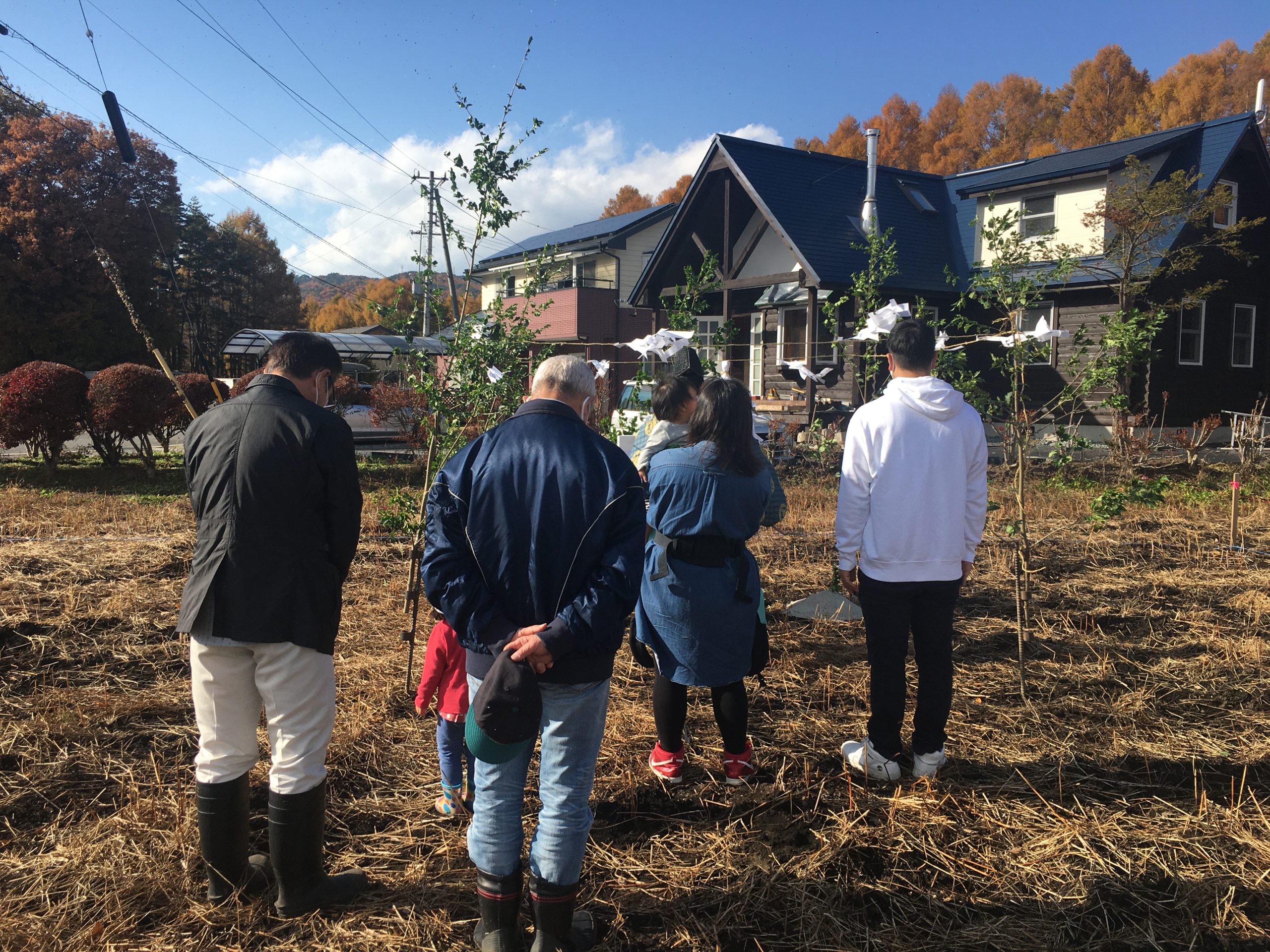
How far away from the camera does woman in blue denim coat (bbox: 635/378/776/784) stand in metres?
2.95

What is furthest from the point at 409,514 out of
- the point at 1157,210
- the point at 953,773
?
the point at 1157,210

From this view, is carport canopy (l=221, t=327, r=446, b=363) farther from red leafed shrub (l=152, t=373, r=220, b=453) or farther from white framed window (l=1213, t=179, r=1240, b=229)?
white framed window (l=1213, t=179, r=1240, b=229)

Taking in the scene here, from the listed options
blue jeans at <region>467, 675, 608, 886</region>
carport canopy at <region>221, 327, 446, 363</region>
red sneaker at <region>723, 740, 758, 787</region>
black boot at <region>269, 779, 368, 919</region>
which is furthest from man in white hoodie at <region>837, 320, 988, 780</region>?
carport canopy at <region>221, 327, 446, 363</region>

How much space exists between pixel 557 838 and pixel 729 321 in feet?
16.0

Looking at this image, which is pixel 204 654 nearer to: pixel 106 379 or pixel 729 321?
pixel 729 321

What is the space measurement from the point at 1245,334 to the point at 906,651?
21333 millimetres

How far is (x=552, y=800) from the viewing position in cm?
212

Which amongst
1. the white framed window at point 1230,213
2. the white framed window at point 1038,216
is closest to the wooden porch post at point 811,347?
the white framed window at point 1038,216

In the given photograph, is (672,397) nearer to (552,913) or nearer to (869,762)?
(869,762)

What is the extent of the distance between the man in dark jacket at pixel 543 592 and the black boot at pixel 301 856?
1.81 ft

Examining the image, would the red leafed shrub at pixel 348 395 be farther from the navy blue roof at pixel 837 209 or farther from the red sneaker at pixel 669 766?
the red sneaker at pixel 669 766

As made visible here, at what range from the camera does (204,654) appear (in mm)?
2328

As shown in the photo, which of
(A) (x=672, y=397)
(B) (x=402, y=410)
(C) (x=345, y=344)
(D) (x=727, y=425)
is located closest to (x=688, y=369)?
(A) (x=672, y=397)

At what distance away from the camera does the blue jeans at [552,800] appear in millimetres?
2109
